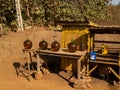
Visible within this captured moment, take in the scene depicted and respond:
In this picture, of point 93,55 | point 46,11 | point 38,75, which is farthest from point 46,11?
point 93,55

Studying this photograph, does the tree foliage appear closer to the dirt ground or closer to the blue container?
the dirt ground

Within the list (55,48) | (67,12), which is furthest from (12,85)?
(67,12)

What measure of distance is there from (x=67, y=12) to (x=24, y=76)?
43.6ft

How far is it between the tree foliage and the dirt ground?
7.00m

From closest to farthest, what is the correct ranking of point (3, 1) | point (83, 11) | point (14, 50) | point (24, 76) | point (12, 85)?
point (12, 85)
point (24, 76)
point (14, 50)
point (3, 1)
point (83, 11)

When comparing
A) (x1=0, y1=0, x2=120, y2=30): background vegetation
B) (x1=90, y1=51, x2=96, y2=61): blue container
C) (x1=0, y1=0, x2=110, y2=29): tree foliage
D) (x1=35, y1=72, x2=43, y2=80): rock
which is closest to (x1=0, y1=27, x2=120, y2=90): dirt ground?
(x1=35, y1=72, x2=43, y2=80): rock

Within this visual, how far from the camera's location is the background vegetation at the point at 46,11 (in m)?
26.9

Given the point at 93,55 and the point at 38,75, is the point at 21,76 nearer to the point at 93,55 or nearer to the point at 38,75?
the point at 38,75

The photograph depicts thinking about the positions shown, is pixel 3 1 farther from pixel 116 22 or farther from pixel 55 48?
pixel 116 22

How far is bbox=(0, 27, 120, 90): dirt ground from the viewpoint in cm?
1322

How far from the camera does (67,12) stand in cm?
2683

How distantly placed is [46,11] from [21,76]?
1414 cm

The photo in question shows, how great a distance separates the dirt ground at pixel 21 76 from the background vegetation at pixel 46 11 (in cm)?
663

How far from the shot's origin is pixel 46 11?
28.0m
